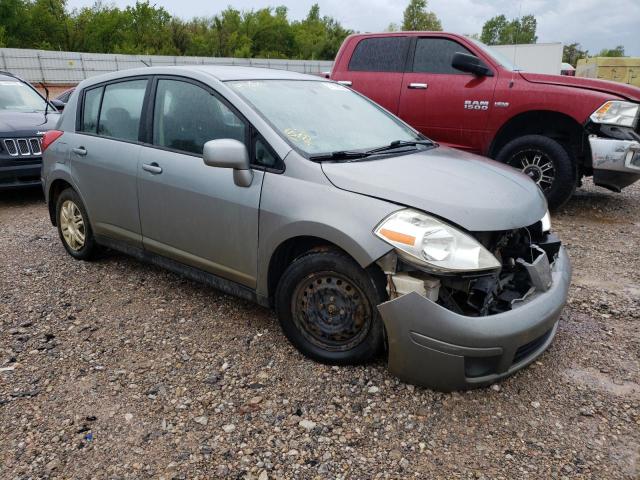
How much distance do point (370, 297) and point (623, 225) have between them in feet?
13.8

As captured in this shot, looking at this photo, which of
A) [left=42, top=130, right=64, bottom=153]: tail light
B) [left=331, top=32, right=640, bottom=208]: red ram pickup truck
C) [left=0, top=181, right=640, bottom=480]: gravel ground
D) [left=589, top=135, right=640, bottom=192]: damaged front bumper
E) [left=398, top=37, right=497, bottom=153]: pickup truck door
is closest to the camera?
[left=0, top=181, right=640, bottom=480]: gravel ground

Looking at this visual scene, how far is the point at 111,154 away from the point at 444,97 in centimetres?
380

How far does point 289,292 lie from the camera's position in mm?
2879

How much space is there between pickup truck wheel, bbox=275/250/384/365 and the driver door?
0.34 m

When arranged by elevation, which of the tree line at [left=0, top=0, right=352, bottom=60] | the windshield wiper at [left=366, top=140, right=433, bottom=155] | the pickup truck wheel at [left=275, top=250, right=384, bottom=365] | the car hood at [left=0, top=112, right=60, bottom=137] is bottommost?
the pickup truck wheel at [left=275, top=250, right=384, bottom=365]

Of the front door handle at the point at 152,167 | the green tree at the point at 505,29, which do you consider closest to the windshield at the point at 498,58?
the front door handle at the point at 152,167

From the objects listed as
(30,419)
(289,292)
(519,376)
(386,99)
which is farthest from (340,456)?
(386,99)

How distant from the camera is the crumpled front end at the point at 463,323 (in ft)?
7.87

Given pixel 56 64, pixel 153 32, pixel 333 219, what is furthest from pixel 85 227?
pixel 153 32

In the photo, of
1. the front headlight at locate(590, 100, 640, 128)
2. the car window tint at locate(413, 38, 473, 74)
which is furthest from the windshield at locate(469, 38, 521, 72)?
the front headlight at locate(590, 100, 640, 128)

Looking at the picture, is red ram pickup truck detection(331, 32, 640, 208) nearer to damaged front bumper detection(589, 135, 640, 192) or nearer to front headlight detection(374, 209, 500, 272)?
damaged front bumper detection(589, 135, 640, 192)

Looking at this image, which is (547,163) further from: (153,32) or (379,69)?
(153,32)

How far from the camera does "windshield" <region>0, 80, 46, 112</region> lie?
7.40m

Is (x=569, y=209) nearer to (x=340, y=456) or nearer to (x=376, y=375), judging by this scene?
(x=376, y=375)
